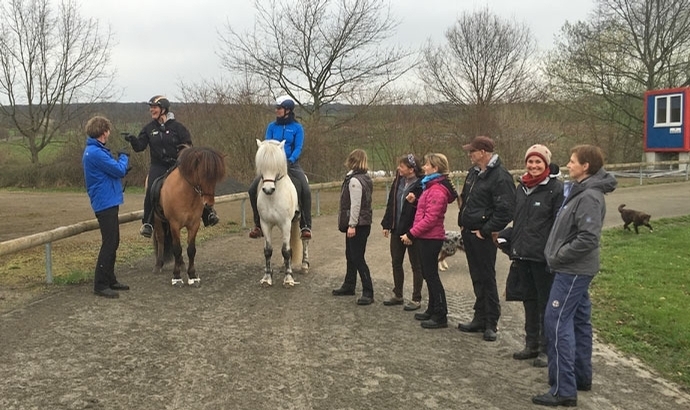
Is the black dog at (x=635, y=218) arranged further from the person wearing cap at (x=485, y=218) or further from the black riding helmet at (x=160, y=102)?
the black riding helmet at (x=160, y=102)

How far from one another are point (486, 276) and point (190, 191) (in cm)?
400

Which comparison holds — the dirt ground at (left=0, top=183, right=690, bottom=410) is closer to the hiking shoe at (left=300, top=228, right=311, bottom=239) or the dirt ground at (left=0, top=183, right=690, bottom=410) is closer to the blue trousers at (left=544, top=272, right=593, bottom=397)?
the blue trousers at (left=544, top=272, right=593, bottom=397)

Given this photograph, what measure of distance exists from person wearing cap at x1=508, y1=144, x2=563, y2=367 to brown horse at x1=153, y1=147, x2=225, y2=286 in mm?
4040

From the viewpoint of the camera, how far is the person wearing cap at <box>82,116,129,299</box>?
6.61m

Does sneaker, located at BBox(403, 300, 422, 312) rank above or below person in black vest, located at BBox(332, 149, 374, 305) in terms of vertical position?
below

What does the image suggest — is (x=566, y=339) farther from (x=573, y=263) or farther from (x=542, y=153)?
(x=542, y=153)

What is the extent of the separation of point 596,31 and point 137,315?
31305mm

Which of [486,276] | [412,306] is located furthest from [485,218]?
[412,306]

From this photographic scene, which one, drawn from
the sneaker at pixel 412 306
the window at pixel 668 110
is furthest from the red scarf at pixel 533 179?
the window at pixel 668 110

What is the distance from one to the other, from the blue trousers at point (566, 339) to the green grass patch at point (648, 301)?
97 centimetres

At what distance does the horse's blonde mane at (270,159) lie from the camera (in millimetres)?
7121

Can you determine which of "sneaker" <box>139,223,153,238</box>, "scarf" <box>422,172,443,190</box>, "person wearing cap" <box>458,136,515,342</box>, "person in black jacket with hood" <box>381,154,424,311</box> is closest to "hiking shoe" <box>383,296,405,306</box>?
"person in black jacket with hood" <box>381,154,424,311</box>

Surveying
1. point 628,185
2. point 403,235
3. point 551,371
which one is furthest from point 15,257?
point 628,185

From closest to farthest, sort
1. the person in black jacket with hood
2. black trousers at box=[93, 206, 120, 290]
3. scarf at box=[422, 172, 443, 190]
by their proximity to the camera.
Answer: scarf at box=[422, 172, 443, 190]
the person in black jacket with hood
black trousers at box=[93, 206, 120, 290]
